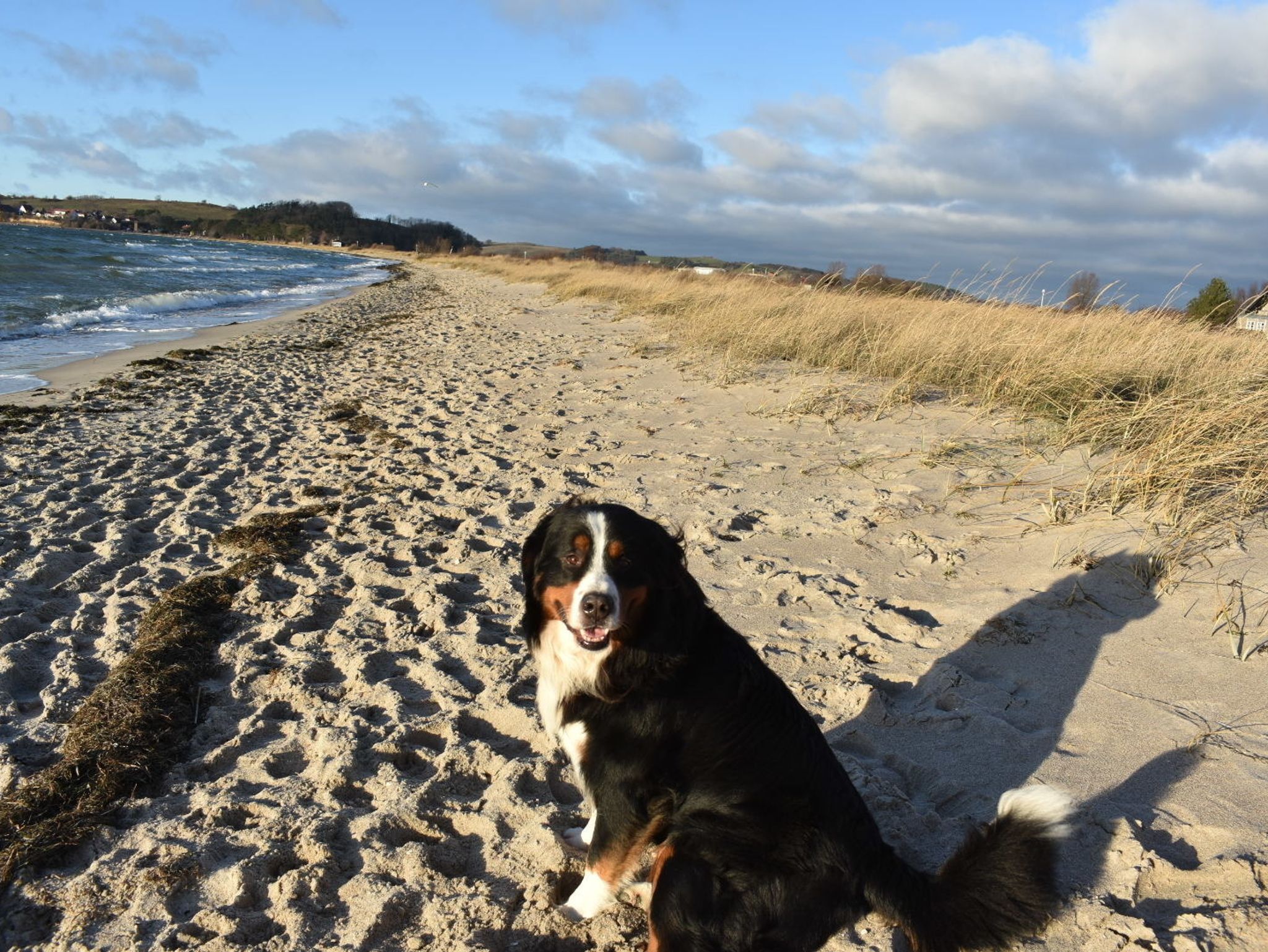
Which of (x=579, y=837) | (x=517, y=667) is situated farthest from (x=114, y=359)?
(x=579, y=837)

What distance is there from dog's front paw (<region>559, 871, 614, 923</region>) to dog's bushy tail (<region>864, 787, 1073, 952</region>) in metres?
0.78

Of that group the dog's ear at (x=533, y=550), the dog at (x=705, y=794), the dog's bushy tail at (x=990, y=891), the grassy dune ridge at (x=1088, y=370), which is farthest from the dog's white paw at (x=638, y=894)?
the grassy dune ridge at (x=1088, y=370)

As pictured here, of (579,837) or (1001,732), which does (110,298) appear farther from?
(1001,732)

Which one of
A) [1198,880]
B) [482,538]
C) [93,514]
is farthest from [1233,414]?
[93,514]

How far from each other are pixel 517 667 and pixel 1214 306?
9.02m

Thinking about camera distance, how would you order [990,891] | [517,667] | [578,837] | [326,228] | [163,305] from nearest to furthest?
[990,891] → [578,837] → [517,667] → [163,305] → [326,228]

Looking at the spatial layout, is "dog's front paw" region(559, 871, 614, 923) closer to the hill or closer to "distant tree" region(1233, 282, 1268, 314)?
"distant tree" region(1233, 282, 1268, 314)

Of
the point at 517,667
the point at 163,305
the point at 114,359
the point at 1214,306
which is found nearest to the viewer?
the point at 517,667

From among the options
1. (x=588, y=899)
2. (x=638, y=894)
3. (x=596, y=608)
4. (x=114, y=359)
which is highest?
(x=596, y=608)

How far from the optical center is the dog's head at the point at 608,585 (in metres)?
2.38

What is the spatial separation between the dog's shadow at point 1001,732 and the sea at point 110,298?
35.7 ft

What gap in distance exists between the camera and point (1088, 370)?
21.7 feet

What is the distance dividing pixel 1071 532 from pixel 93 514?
635 centimetres

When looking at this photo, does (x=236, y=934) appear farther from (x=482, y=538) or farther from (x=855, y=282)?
(x=855, y=282)
